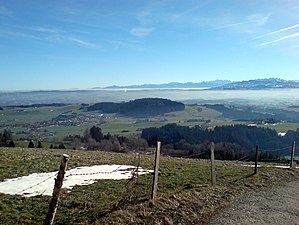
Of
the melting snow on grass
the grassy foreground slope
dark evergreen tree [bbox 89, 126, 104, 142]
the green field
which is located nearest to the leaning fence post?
the grassy foreground slope

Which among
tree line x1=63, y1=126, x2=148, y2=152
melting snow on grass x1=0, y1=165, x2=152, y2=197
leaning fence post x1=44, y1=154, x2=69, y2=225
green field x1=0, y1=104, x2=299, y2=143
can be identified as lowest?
green field x1=0, y1=104, x2=299, y2=143

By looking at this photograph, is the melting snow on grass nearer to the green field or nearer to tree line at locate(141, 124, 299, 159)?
tree line at locate(141, 124, 299, 159)

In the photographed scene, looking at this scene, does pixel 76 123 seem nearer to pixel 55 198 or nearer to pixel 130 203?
pixel 130 203

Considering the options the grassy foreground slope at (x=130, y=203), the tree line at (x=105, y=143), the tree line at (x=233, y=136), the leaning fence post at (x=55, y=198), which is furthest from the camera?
the tree line at (x=233, y=136)

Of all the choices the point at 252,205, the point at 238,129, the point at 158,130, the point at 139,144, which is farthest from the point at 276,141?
the point at 252,205

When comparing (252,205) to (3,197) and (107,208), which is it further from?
(3,197)

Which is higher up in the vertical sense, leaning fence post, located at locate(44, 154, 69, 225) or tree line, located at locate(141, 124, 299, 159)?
leaning fence post, located at locate(44, 154, 69, 225)

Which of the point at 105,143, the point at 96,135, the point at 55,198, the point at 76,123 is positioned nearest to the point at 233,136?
the point at 96,135

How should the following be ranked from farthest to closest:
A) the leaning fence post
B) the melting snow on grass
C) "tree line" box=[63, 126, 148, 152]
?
"tree line" box=[63, 126, 148, 152]
the melting snow on grass
the leaning fence post

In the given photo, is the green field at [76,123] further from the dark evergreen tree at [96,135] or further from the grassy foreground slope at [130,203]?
the grassy foreground slope at [130,203]

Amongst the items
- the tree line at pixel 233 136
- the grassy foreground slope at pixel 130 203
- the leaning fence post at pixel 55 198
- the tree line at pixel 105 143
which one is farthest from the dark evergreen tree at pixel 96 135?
the leaning fence post at pixel 55 198

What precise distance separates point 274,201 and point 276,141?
104549 millimetres

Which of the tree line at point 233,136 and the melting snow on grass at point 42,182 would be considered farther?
the tree line at point 233,136

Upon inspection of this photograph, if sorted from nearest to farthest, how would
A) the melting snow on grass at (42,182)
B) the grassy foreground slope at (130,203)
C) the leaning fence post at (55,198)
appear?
the leaning fence post at (55,198) < the grassy foreground slope at (130,203) < the melting snow on grass at (42,182)
